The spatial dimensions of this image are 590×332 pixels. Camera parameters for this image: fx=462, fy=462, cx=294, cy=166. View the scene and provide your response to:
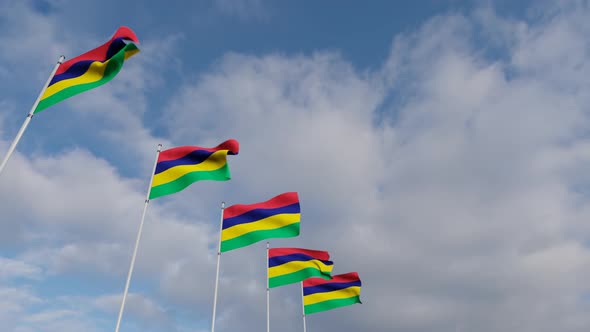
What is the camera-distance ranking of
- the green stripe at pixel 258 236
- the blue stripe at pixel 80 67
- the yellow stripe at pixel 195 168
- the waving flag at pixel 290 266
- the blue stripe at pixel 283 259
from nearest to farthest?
1. the blue stripe at pixel 80 67
2. the yellow stripe at pixel 195 168
3. the green stripe at pixel 258 236
4. the waving flag at pixel 290 266
5. the blue stripe at pixel 283 259

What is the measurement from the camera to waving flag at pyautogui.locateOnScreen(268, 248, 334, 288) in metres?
32.4

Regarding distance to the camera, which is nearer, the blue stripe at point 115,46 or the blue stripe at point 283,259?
the blue stripe at point 115,46

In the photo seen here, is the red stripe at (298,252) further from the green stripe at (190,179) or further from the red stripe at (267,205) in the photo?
the green stripe at (190,179)

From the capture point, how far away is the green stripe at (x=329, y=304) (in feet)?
123

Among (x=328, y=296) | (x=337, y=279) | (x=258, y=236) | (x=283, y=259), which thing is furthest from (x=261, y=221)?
(x=328, y=296)

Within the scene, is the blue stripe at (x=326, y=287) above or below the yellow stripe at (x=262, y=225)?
Answer: above

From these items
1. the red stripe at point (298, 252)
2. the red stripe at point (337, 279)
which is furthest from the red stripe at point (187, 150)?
the red stripe at point (337, 279)

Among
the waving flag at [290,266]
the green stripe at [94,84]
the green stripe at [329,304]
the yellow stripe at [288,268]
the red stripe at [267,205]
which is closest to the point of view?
the green stripe at [94,84]

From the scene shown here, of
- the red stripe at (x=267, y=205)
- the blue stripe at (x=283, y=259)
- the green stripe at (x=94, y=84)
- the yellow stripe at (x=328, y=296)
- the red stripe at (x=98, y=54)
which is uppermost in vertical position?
the red stripe at (x=267, y=205)

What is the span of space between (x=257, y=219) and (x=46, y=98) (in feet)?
47.5

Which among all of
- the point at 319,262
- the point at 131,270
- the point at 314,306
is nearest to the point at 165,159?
the point at 131,270

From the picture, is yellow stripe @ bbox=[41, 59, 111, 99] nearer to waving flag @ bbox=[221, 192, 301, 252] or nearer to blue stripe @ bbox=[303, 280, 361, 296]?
waving flag @ bbox=[221, 192, 301, 252]

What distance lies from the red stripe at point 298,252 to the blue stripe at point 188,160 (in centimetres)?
1247

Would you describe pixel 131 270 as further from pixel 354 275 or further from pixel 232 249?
pixel 354 275
